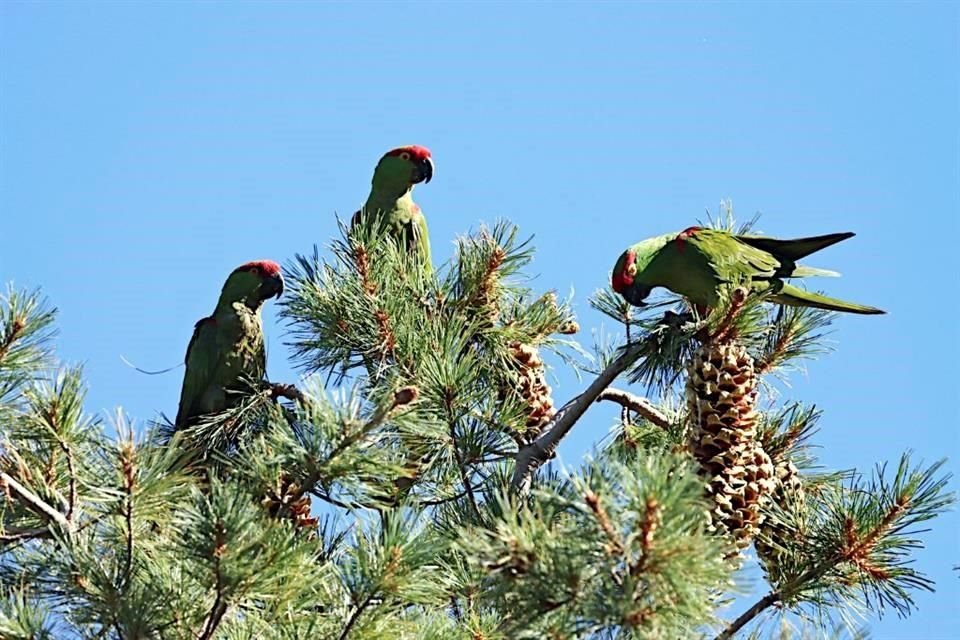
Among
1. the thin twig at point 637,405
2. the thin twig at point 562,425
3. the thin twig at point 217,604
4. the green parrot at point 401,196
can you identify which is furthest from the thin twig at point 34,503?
the green parrot at point 401,196

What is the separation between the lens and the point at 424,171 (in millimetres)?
4676

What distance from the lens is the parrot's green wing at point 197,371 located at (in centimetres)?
407

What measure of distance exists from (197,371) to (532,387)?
122cm

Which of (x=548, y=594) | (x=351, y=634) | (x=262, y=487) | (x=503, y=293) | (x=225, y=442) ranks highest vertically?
(x=503, y=293)

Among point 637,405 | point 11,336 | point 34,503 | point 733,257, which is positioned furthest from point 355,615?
point 733,257

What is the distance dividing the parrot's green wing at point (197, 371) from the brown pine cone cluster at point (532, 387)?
3.63 ft

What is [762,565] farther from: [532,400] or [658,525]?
[658,525]

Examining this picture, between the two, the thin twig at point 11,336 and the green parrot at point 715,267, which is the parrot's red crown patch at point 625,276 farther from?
the thin twig at point 11,336

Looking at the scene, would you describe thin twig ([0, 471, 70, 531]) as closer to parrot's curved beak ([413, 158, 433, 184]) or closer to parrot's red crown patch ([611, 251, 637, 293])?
parrot's red crown patch ([611, 251, 637, 293])

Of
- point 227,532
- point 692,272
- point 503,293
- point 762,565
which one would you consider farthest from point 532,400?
point 227,532

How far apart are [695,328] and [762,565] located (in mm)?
610

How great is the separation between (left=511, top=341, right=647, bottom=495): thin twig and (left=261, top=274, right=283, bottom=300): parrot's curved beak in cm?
116

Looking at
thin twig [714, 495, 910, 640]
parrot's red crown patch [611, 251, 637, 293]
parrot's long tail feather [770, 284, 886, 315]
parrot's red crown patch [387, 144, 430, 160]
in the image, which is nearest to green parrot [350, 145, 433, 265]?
parrot's red crown patch [387, 144, 430, 160]

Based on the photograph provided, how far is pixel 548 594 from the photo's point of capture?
1954 mm
